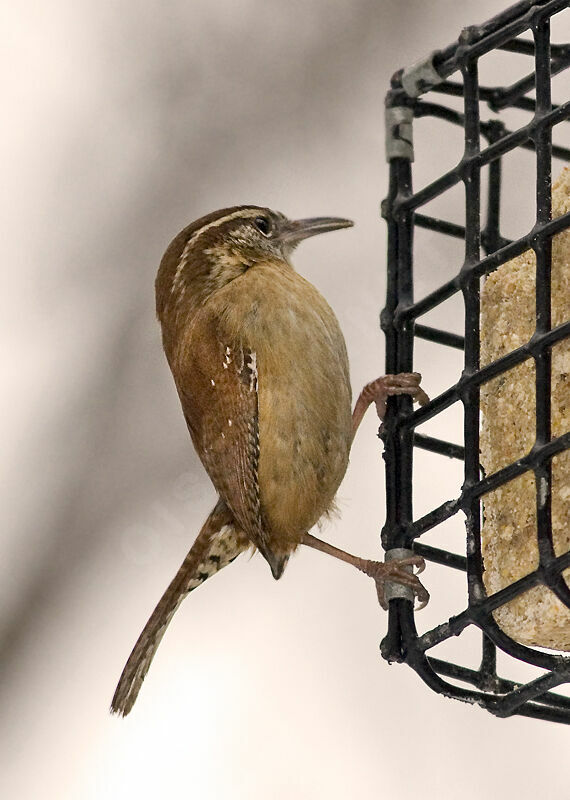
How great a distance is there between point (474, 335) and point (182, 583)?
145 cm

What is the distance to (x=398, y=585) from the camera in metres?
3.35

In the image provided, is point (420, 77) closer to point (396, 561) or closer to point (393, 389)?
point (393, 389)

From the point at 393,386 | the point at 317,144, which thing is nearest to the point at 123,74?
the point at 317,144

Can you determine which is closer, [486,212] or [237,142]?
[486,212]

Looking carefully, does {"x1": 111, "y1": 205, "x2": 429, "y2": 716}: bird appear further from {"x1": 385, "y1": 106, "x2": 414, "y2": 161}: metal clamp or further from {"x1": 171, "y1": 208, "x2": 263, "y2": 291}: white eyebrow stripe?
{"x1": 385, "y1": 106, "x2": 414, "y2": 161}: metal clamp

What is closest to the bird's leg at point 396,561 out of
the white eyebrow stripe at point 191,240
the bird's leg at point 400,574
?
the bird's leg at point 400,574

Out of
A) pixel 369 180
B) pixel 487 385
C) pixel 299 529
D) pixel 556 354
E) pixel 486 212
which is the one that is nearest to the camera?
pixel 556 354

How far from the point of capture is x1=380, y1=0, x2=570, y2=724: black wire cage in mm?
2797

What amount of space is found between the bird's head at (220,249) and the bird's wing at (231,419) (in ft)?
0.78

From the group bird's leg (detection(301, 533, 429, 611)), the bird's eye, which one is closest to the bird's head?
the bird's eye

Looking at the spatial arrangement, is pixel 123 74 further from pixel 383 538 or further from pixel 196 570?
pixel 383 538

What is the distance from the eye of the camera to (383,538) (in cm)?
334

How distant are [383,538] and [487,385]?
1.49 feet

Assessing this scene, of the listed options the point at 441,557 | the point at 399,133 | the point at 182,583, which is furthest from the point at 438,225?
the point at 182,583
